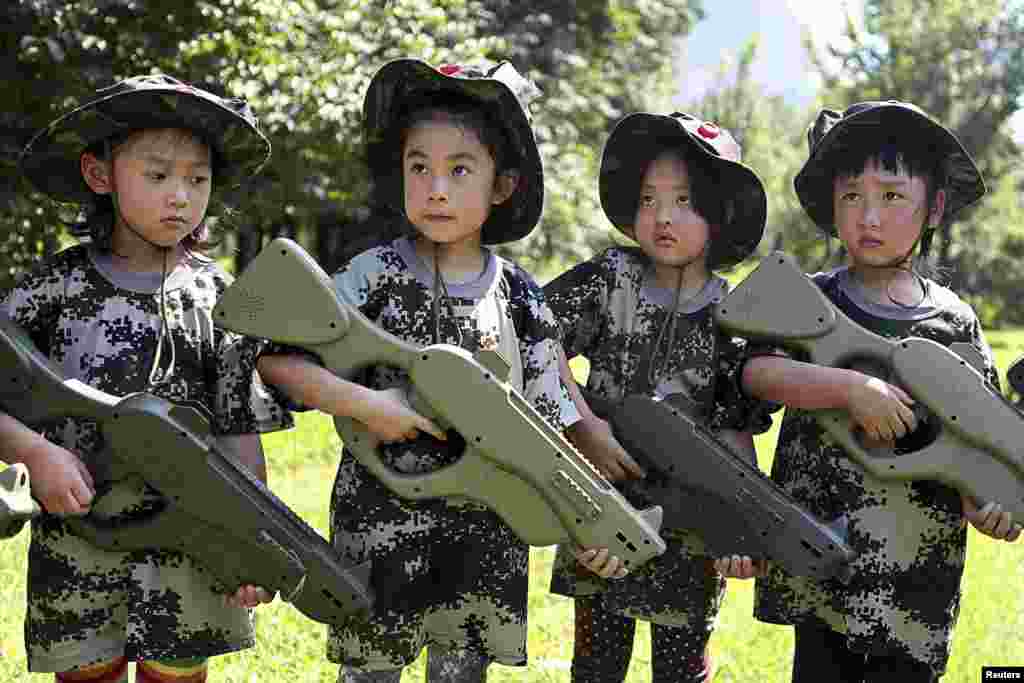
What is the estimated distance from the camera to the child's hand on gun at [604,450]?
3.19m

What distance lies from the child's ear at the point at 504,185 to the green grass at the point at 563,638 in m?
2.15

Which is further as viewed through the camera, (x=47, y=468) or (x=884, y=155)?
(x=884, y=155)

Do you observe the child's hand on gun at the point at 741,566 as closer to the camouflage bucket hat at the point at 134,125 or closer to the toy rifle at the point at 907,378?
the toy rifle at the point at 907,378

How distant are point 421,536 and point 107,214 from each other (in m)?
1.19

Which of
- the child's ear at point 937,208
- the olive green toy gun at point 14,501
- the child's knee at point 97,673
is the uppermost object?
the child's ear at point 937,208

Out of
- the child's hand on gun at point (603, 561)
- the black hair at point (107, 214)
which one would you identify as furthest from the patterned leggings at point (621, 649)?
the black hair at point (107, 214)

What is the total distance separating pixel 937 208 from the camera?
3283mm

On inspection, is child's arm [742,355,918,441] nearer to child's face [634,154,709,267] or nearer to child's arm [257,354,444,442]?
child's face [634,154,709,267]

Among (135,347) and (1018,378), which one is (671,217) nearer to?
(1018,378)

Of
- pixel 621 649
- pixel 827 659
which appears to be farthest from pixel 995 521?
pixel 621 649

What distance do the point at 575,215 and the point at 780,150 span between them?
2454 centimetres

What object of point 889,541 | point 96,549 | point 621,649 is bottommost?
point 621,649

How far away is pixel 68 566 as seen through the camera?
110 inches

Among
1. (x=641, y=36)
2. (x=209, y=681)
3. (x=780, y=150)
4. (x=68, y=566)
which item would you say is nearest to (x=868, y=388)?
(x=68, y=566)
